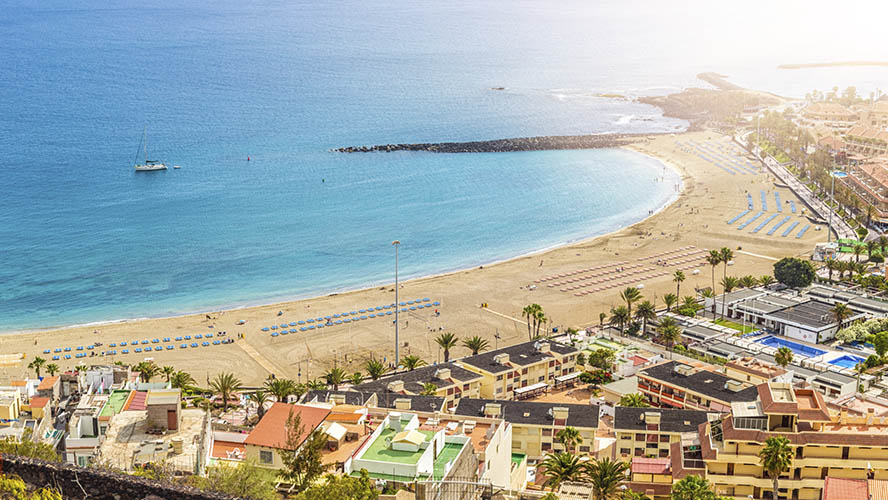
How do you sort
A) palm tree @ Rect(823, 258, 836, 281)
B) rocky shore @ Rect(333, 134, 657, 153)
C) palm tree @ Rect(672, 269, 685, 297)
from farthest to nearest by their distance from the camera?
rocky shore @ Rect(333, 134, 657, 153), palm tree @ Rect(823, 258, 836, 281), palm tree @ Rect(672, 269, 685, 297)

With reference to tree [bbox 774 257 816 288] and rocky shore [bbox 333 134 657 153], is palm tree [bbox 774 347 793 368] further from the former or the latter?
rocky shore [bbox 333 134 657 153]

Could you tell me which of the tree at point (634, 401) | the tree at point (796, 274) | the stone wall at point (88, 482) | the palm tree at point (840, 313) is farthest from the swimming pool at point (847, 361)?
the stone wall at point (88, 482)

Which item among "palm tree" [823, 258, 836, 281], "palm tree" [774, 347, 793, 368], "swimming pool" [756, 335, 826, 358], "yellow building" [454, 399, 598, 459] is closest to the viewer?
"yellow building" [454, 399, 598, 459]

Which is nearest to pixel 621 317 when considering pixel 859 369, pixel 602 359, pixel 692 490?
pixel 602 359

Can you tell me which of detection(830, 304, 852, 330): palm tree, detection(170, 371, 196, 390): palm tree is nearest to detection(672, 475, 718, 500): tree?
detection(170, 371, 196, 390): palm tree

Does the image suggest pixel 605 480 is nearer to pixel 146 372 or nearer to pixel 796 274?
pixel 146 372

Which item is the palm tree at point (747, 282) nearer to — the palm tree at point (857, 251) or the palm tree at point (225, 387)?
the palm tree at point (857, 251)

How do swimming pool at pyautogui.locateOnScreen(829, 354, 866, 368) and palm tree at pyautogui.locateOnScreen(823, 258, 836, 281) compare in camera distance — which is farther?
palm tree at pyautogui.locateOnScreen(823, 258, 836, 281)
